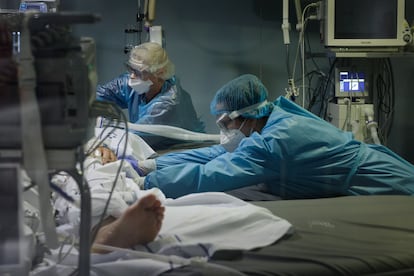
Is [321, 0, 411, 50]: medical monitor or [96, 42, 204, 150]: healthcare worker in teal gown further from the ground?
[321, 0, 411, 50]: medical monitor

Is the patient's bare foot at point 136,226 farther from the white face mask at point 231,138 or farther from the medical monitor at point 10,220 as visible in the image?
the white face mask at point 231,138

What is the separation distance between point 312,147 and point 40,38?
1.14 meters

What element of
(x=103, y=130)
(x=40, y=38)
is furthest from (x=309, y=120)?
(x=40, y=38)

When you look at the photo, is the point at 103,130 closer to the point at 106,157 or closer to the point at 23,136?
the point at 23,136

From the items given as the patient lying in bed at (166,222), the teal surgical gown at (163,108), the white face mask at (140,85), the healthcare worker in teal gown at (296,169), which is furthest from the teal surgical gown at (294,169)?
the white face mask at (140,85)

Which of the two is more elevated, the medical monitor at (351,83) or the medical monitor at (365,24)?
the medical monitor at (365,24)

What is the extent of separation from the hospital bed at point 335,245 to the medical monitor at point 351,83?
148cm

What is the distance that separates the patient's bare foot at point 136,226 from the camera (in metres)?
1.18

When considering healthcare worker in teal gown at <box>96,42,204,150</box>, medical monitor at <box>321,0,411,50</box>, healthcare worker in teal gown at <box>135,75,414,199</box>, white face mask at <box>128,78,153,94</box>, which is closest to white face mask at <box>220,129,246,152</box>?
healthcare worker in teal gown at <box>135,75,414,199</box>

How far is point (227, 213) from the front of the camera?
1.35 m

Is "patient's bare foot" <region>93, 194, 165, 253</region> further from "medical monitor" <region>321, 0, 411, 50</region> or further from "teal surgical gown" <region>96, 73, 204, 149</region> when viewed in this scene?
"medical monitor" <region>321, 0, 411, 50</region>

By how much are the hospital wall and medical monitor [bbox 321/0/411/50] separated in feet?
0.92

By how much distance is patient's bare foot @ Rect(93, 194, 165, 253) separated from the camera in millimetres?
1181

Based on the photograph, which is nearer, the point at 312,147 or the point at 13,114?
the point at 13,114
